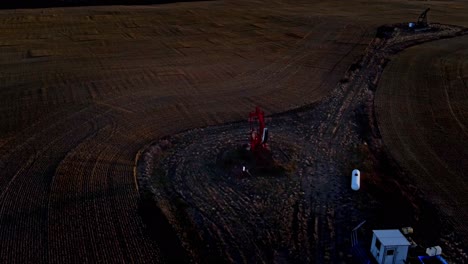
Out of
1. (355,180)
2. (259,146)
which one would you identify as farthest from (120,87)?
(355,180)

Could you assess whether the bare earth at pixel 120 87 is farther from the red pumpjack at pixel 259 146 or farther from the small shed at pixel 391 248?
the small shed at pixel 391 248

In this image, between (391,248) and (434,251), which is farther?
(434,251)

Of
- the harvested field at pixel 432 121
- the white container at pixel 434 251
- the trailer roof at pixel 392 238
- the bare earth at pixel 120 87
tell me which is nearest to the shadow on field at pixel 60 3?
the bare earth at pixel 120 87

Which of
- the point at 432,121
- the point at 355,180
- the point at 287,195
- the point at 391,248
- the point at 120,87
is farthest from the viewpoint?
the point at 120,87

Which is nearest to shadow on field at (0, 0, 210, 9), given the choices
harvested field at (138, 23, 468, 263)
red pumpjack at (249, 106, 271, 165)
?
harvested field at (138, 23, 468, 263)

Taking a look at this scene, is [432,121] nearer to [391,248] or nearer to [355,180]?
[355,180]

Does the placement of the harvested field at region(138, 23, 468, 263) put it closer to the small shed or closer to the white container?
the small shed

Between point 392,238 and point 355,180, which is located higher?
point 392,238
